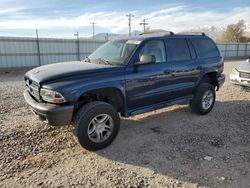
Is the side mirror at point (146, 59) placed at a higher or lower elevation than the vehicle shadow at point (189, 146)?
higher

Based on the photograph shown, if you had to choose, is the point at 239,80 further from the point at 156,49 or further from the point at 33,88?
the point at 33,88

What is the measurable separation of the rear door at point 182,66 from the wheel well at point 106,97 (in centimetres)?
137

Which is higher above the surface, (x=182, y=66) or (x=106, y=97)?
(x=182, y=66)

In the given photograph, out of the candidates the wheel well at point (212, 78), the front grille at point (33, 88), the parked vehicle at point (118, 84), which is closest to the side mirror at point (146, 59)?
the parked vehicle at point (118, 84)

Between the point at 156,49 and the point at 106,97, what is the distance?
1.45 metres

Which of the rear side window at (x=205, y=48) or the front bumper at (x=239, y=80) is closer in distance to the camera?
the rear side window at (x=205, y=48)

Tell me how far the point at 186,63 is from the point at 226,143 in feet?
6.18

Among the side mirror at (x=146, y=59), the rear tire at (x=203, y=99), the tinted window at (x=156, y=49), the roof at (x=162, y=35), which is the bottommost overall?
the rear tire at (x=203, y=99)

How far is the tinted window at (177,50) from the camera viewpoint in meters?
5.18

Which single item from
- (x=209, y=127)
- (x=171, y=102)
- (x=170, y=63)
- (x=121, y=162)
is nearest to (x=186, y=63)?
(x=170, y=63)

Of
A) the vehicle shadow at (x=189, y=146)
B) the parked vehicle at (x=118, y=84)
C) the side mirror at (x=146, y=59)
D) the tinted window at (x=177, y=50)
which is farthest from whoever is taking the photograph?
the tinted window at (x=177, y=50)

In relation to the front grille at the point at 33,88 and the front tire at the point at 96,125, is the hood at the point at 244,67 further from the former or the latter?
the front grille at the point at 33,88

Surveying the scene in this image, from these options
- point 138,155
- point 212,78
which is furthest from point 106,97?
point 212,78

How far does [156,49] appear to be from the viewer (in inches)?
196
